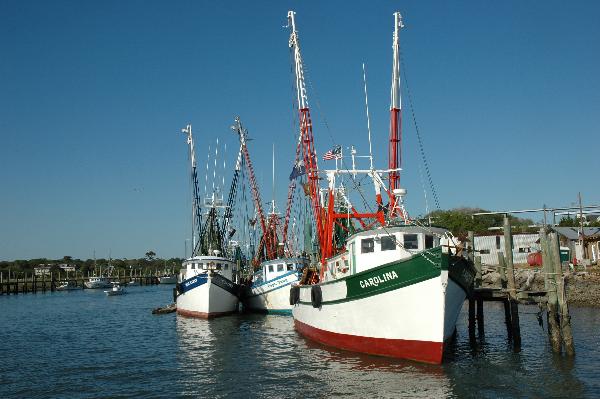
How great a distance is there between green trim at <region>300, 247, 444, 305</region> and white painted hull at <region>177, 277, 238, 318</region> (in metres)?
24.6

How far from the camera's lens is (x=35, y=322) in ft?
163

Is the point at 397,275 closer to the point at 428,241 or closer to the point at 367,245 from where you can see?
the point at 367,245

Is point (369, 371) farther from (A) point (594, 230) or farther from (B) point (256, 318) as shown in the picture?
(A) point (594, 230)

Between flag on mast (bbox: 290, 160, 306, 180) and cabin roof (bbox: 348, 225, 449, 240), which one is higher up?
flag on mast (bbox: 290, 160, 306, 180)

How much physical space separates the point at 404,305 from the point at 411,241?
11.7ft

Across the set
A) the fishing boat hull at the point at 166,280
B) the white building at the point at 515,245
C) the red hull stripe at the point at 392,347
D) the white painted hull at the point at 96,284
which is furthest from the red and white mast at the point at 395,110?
the fishing boat hull at the point at 166,280

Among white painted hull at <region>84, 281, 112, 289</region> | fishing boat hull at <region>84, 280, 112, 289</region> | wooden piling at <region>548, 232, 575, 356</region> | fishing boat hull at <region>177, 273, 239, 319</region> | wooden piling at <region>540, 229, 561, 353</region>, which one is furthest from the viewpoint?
fishing boat hull at <region>84, 280, 112, 289</region>

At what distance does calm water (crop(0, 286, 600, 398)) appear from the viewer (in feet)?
60.3

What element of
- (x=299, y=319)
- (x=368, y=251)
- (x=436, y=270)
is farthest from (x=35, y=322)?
(x=436, y=270)

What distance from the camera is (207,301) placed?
44406 mm

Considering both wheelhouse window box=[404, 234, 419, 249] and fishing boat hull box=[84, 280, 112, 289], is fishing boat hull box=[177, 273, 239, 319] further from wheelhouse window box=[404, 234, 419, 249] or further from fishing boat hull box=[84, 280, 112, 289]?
fishing boat hull box=[84, 280, 112, 289]

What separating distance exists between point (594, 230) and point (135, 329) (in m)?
57.6

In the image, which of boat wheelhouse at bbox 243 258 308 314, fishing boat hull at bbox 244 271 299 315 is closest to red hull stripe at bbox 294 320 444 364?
fishing boat hull at bbox 244 271 299 315

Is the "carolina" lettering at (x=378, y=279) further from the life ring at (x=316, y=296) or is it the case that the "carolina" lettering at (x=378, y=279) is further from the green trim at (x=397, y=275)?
the life ring at (x=316, y=296)
